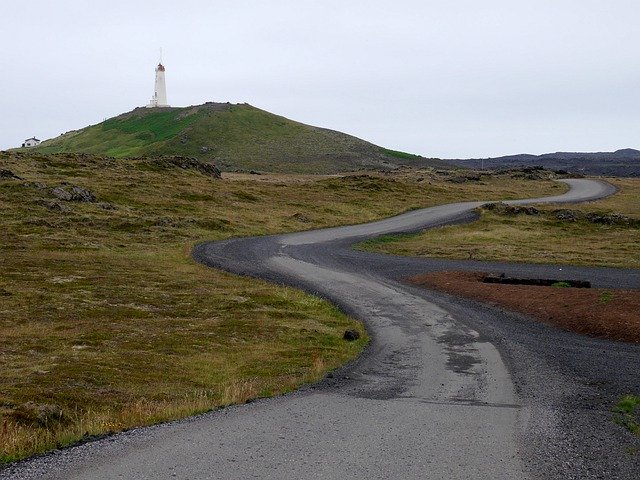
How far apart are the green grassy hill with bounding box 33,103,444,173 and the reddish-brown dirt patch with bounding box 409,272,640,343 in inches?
3759

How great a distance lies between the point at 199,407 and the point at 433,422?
4358 millimetres

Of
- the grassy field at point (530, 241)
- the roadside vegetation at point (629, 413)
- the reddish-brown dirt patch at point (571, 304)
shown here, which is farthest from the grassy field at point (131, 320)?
the grassy field at point (530, 241)

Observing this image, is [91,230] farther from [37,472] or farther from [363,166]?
[363,166]

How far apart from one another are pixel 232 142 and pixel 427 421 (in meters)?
132

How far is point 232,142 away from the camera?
13962cm

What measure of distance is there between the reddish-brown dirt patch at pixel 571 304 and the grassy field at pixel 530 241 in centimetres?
1133

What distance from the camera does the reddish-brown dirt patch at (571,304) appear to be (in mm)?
21594

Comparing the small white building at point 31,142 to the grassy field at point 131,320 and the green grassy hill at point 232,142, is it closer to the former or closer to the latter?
the green grassy hill at point 232,142

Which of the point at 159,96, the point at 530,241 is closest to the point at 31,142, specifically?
the point at 159,96

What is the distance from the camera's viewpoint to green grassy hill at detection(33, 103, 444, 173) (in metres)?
131

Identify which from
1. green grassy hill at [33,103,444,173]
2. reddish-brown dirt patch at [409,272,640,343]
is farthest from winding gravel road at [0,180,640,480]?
green grassy hill at [33,103,444,173]

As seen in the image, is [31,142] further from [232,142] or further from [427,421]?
[427,421]

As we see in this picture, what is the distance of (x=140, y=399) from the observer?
14.1m

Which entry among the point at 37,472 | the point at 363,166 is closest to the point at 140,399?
the point at 37,472
